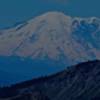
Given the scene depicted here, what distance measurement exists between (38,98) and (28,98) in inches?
188

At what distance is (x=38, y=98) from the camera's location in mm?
174125

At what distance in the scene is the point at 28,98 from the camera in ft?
582

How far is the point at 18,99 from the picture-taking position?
18500 cm

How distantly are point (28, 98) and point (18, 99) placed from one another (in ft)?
28.3

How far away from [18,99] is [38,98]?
13.2 meters
